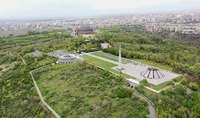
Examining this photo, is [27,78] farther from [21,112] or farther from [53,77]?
[21,112]

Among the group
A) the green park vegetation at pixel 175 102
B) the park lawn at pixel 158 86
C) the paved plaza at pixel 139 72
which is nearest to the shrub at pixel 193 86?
the green park vegetation at pixel 175 102

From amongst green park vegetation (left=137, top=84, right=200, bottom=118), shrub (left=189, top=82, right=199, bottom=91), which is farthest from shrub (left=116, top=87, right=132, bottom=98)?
shrub (left=189, top=82, right=199, bottom=91)

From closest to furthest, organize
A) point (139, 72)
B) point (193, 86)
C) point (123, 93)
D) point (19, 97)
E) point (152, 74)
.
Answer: point (123, 93), point (193, 86), point (19, 97), point (152, 74), point (139, 72)

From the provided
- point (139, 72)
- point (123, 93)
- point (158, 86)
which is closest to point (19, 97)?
point (123, 93)

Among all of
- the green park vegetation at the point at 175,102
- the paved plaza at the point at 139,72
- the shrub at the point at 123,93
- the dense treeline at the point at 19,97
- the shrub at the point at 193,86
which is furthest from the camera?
the paved plaza at the point at 139,72

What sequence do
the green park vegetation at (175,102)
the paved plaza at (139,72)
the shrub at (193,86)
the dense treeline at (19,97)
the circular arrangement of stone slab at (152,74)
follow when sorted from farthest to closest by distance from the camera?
the circular arrangement of stone slab at (152,74)
the paved plaza at (139,72)
the shrub at (193,86)
the dense treeline at (19,97)
the green park vegetation at (175,102)

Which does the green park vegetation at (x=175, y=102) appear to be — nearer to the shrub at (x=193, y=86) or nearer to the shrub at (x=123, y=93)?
the shrub at (x=193, y=86)

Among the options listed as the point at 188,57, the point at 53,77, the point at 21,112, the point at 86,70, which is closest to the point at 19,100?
the point at 21,112

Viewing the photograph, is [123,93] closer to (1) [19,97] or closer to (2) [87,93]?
(2) [87,93]
